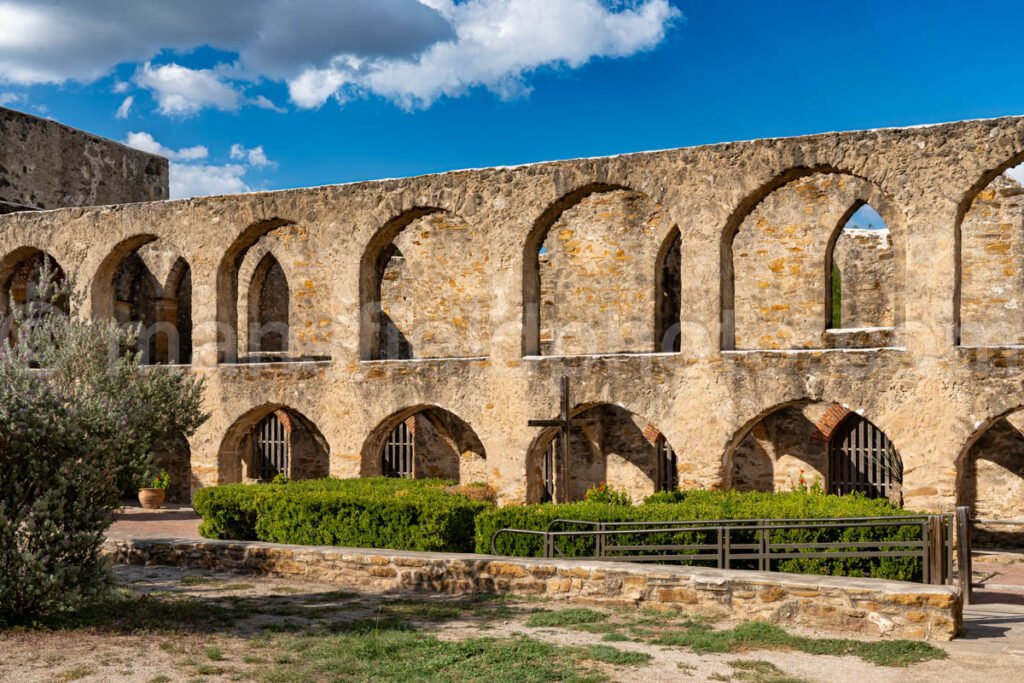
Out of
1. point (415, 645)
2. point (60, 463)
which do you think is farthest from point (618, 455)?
point (60, 463)

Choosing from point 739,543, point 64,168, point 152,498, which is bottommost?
point 152,498

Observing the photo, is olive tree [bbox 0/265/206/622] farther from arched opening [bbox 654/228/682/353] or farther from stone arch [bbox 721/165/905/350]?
arched opening [bbox 654/228/682/353]

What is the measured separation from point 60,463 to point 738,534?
6.27m

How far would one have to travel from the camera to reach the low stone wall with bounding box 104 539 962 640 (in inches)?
326

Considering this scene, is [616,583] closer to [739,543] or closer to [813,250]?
[739,543]

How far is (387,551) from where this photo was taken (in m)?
11.0

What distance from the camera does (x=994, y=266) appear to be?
16.2 meters

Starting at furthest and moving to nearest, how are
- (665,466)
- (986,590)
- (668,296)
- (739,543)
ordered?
(668,296), (665,466), (986,590), (739,543)

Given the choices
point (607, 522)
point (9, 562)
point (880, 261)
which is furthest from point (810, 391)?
point (9, 562)

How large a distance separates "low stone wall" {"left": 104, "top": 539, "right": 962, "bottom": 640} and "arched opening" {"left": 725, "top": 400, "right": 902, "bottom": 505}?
754 cm

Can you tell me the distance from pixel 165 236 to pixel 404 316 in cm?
482

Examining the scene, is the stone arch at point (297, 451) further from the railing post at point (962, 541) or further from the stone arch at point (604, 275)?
the railing post at point (962, 541)

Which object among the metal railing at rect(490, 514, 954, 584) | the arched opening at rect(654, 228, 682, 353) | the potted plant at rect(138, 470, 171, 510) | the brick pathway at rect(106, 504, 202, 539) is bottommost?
the brick pathway at rect(106, 504, 202, 539)

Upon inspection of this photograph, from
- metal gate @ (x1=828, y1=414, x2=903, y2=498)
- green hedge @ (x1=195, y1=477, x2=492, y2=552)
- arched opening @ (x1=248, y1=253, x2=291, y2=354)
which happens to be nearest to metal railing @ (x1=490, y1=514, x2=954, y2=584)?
green hedge @ (x1=195, y1=477, x2=492, y2=552)
